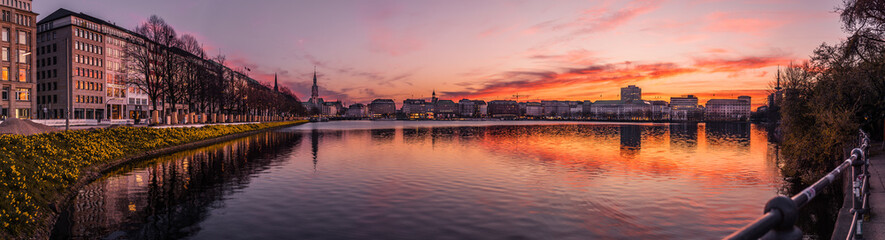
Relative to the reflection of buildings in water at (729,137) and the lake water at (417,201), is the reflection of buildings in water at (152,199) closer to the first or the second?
the lake water at (417,201)

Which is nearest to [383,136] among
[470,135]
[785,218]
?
[470,135]

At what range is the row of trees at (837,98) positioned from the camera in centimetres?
2039

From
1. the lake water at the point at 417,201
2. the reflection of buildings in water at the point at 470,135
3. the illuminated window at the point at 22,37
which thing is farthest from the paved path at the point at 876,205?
the illuminated window at the point at 22,37

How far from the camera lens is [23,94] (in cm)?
8612

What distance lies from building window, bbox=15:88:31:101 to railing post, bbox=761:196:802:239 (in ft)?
380

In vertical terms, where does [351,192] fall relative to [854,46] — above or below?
below

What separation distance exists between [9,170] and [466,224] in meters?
14.2

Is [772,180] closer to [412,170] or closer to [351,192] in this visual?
[412,170]

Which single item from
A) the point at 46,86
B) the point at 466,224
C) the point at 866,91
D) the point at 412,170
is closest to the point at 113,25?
the point at 46,86

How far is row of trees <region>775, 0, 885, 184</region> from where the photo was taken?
20.4 metres

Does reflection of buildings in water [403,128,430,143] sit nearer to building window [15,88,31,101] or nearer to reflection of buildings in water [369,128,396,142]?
reflection of buildings in water [369,128,396,142]

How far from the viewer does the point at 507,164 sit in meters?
29.0

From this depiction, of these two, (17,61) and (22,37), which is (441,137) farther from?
(22,37)

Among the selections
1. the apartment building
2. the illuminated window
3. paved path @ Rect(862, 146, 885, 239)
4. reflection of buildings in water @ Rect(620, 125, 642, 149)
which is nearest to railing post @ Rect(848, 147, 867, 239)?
paved path @ Rect(862, 146, 885, 239)
